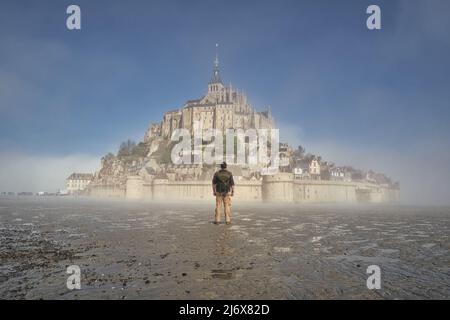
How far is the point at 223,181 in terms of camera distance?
44.3ft

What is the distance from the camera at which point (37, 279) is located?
16.6 feet

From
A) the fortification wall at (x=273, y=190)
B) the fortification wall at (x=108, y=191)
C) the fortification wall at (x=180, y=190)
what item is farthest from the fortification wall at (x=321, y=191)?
the fortification wall at (x=108, y=191)

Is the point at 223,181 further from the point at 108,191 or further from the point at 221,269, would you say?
the point at 108,191

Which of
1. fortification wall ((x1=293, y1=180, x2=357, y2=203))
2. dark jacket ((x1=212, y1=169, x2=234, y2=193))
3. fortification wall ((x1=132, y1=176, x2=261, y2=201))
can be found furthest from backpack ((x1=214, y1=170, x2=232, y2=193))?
fortification wall ((x1=132, y1=176, x2=261, y2=201))

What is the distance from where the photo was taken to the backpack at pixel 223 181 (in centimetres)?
1350

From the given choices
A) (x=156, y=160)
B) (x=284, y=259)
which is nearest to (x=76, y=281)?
(x=284, y=259)

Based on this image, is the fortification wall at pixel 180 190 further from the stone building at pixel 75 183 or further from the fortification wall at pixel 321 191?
the stone building at pixel 75 183

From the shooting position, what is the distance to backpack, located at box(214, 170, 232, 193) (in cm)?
1350

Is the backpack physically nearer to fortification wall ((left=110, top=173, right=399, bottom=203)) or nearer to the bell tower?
fortification wall ((left=110, top=173, right=399, bottom=203))

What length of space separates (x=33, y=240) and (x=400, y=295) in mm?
9562

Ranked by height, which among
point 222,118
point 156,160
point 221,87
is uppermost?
point 221,87
